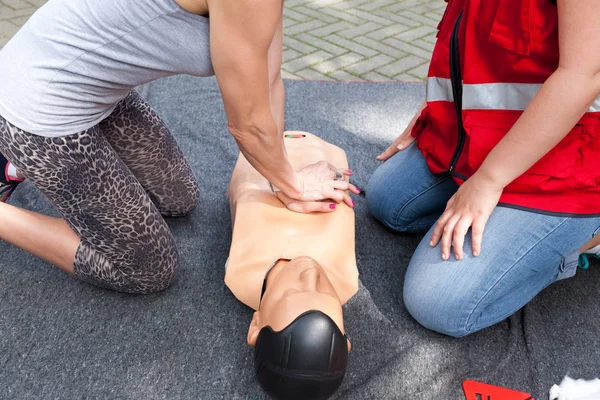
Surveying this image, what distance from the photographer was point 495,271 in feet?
5.14

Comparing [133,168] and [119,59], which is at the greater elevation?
[119,59]

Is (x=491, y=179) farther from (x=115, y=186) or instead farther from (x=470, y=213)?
(x=115, y=186)

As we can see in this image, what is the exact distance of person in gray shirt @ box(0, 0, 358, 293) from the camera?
4.03ft

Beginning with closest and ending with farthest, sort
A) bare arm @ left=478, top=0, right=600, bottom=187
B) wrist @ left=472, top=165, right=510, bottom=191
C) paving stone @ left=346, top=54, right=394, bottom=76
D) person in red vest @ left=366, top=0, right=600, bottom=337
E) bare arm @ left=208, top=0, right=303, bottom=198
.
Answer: bare arm @ left=208, top=0, right=303, bottom=198, bare arm @ left=478, top=0, right=600, bottom=187, person in red vest @ left=366, top=0, right=600, bottom=337, wrist @ left=472, top=165, right=510, bottom=191, paving stone @ left=346, top=54, right=394, bottom=76

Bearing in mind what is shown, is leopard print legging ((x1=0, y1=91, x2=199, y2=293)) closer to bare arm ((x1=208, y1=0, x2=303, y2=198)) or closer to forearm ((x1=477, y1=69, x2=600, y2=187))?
bare arm ((x1=208, y1=0, x2=303, y2=198))

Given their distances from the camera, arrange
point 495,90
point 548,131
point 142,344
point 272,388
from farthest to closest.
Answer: point 142,344 < point 495,90 < point 548,131 < point 272,388

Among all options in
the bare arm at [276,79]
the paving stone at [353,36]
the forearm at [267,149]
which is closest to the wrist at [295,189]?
the forearm at [267,149]

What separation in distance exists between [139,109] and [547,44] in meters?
1.28

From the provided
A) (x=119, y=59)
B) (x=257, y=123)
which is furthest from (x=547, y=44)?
(x=119, y=59)

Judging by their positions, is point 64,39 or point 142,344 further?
point 142,344

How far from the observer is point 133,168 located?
1.90 metres

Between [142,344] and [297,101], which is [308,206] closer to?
[142,344]

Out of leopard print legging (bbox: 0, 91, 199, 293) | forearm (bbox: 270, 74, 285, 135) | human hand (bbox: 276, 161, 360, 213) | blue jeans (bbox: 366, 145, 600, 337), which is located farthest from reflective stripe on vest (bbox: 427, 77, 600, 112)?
leopard print legging (bbox: 0, 91, 199, 293)

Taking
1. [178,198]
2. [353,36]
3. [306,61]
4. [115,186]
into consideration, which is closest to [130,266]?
[115,186]
